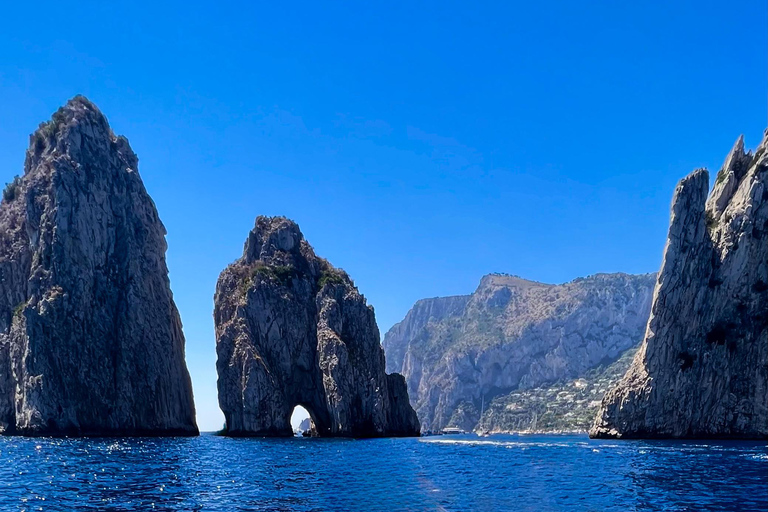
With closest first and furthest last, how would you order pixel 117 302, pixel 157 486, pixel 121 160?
1. pixel 157 486
2. pixel 117 302
3. pixel 121 160

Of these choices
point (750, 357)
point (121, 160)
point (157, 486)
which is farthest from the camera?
point (121, 160)

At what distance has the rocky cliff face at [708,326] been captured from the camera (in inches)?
4545

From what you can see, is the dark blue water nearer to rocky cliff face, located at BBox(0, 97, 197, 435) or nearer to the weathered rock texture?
rocky cliff face, located at BBox(0, 97, 197, 435)

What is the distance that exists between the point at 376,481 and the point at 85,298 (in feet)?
326

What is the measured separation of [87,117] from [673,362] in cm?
13894

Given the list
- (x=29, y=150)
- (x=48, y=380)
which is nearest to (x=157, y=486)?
(x=48, y=380)

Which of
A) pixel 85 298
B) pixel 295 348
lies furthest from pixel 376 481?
pixel 295 348

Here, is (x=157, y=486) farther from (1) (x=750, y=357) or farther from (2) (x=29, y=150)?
(2) (x=29, y=150)

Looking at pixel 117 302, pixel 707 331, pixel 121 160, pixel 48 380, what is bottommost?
pixel 48 380

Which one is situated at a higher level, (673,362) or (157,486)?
(673,362)

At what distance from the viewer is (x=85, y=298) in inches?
5172

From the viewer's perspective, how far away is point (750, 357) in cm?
11575

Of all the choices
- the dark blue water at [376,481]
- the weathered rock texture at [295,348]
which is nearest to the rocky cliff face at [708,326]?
the dark blue water at [376,481]

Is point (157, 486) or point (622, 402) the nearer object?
point (157, 486)
